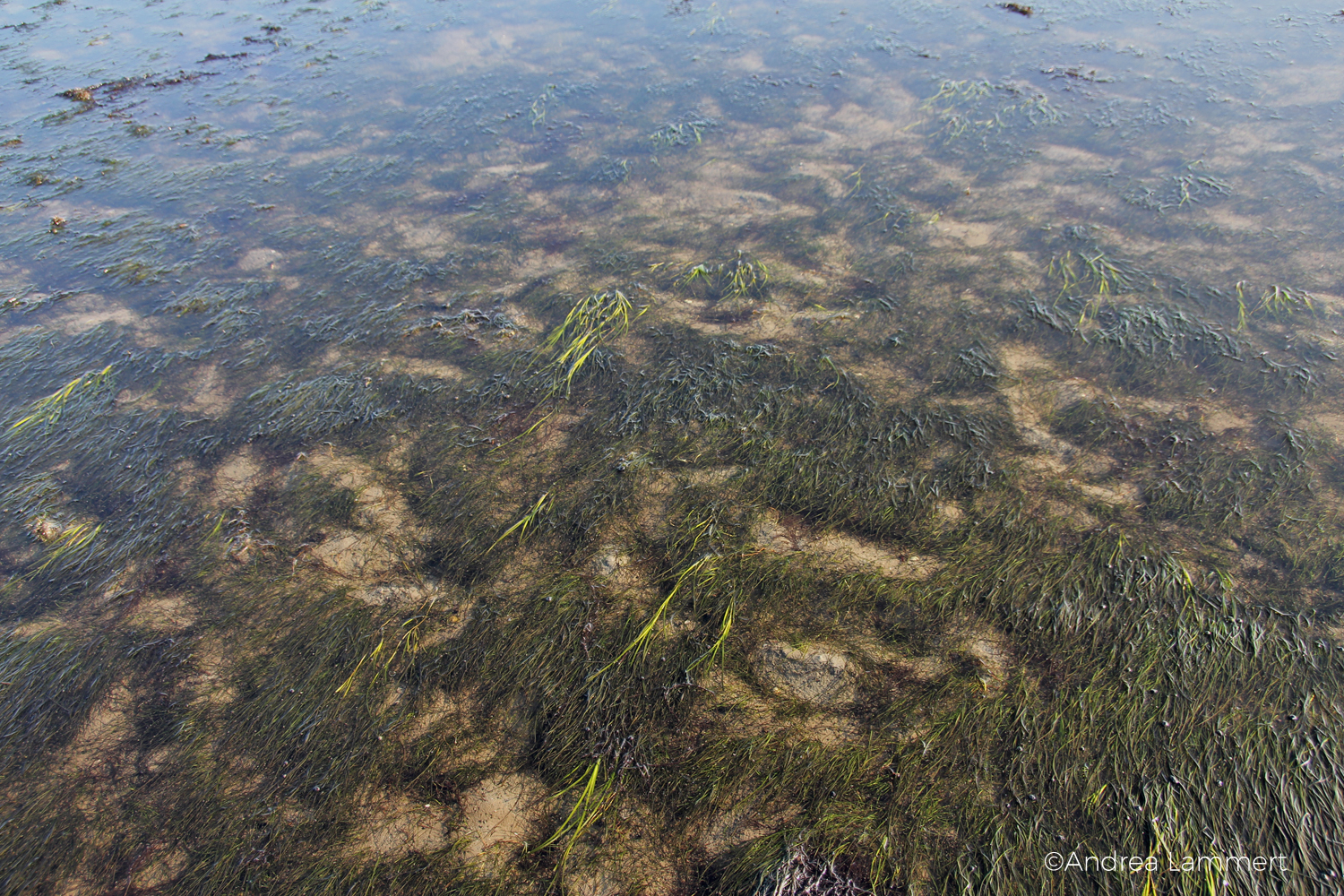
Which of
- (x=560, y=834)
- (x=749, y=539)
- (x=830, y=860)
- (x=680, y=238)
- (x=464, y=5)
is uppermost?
(x=464, y=5)

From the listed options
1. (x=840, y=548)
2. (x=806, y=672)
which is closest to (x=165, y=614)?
(x=806, y=672)

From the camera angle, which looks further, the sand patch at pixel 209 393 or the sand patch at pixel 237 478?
the sand patch at pixel 209 393

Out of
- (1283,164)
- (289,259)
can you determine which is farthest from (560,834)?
(1283,164)

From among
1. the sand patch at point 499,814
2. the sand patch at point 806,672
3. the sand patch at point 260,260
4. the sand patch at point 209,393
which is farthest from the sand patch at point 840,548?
the sand patch at point 260,260

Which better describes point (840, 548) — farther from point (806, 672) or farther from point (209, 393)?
point (209, 393)

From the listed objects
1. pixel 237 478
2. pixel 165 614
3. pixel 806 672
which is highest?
pixel 806 672

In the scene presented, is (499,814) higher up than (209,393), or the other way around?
(209,393)

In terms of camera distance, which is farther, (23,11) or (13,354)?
(23,11)

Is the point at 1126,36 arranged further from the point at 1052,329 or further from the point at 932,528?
the point at 932,528

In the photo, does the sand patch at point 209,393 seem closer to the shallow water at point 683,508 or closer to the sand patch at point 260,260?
the shallow water at point 683,508
